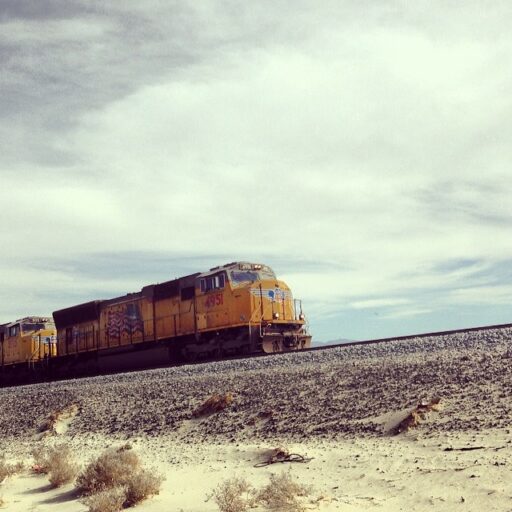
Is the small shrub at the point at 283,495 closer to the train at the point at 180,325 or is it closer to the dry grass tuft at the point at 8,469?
the dry grass tuft at the point at 8,469

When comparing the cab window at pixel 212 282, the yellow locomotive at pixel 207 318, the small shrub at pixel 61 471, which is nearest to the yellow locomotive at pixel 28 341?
the yellow locomotive at pixel 207 318

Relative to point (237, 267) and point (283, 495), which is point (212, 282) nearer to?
point (237, 267)

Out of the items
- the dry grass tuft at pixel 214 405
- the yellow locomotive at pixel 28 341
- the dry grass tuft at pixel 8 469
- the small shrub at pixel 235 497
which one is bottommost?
the dry grass tuft at pixel 8 469

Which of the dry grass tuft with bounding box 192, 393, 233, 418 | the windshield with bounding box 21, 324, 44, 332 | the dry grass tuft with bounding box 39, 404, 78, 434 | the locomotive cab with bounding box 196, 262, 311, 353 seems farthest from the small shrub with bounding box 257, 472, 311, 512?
the windshield with bounding box 21, 324, 44, 332

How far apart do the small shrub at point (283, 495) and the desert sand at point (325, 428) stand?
190 mm

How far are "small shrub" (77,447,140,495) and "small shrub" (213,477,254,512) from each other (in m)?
1.97

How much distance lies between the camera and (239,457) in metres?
9.72

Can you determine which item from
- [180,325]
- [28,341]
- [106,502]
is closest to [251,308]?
[180,325]

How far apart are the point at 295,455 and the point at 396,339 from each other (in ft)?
25.5

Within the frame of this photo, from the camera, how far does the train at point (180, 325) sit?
2170 cm

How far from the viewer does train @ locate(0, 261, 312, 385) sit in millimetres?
21703

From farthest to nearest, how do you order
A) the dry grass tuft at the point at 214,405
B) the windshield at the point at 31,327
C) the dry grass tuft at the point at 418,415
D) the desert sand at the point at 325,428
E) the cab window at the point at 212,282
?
the windshield at the point at 31,327
the cab window at the point at 212,282
the dry grass tuft at the point at 214,405
the dry grass tuft at the point at 418,415
the desert sand at the point at 325,428

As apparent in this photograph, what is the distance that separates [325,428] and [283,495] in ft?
9.99

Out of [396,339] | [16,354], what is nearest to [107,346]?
[16,354]
